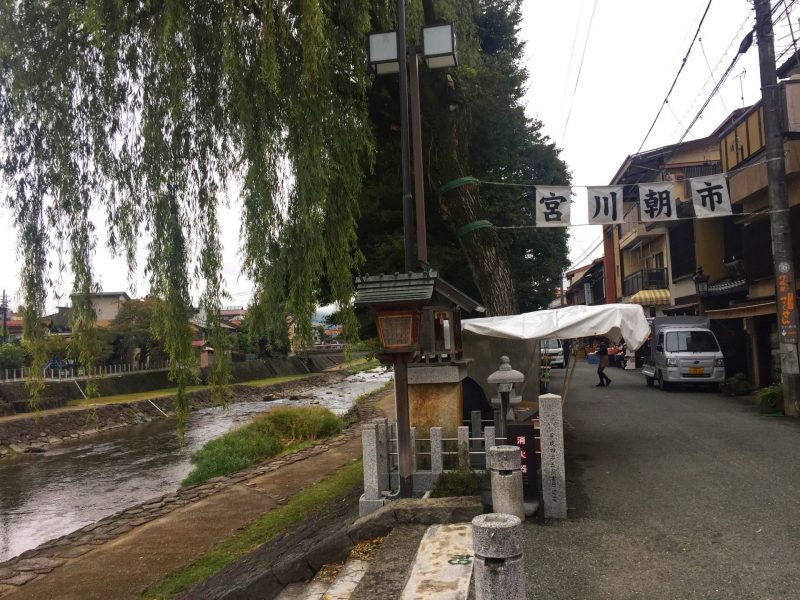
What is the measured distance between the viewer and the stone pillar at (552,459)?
6.45 meters

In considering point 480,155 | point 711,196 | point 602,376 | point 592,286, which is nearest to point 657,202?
point 711,196

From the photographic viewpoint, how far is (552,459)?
6.54 m

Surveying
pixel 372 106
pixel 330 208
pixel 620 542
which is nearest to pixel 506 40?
pixel 372 106

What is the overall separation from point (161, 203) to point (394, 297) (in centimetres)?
297

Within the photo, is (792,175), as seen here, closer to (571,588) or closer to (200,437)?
(571,588)

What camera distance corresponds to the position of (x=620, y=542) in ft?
18.7

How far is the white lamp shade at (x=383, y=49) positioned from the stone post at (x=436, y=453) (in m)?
4.86

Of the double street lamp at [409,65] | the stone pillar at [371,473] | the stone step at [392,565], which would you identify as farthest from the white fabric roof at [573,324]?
the stone step at [392,565]

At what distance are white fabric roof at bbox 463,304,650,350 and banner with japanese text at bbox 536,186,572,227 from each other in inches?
184

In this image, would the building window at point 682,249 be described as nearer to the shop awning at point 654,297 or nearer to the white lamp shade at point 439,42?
the shop awning at point 654,297

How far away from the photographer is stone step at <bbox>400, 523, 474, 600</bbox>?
4457mm

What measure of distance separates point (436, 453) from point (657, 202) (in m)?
9.73

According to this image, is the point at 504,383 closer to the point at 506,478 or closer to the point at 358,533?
the point at 506,478

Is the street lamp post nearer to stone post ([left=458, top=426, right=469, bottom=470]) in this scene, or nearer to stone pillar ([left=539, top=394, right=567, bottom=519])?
stone post ([left=458, top=426, right=469, bottom=470])
